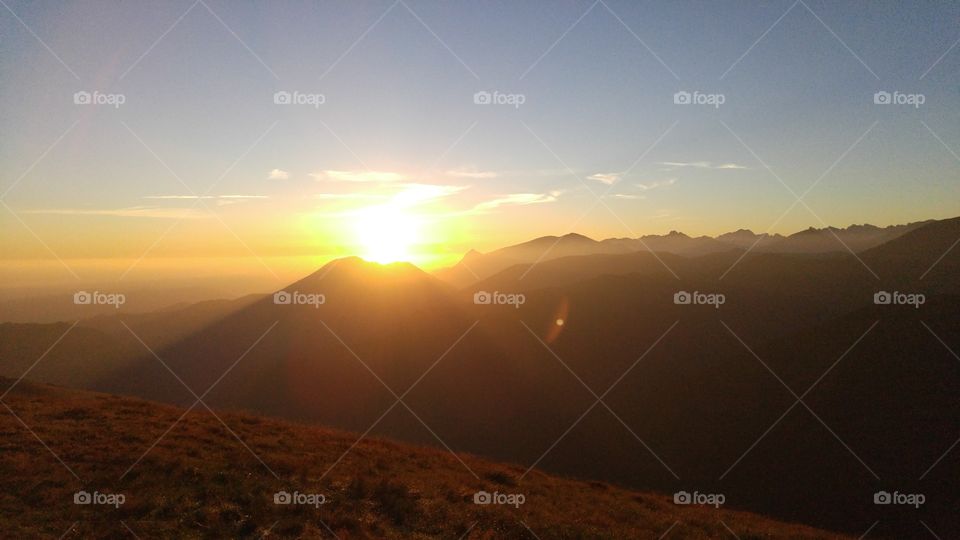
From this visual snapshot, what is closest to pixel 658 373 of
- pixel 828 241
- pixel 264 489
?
pixel 264 489

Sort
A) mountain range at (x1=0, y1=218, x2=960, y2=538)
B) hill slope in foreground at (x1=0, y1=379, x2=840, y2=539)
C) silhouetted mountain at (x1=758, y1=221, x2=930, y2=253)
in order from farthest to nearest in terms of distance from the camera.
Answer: silhouetted mountain at (x1=758, y1=221, x2=930, y2=253) → mountain range at (x1=0, y1=218, x2=960, y2=538) → hill slope in foreground at (x1=0, y1=379, x2=840, y2=539)

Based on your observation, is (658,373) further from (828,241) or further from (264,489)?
(828,241)

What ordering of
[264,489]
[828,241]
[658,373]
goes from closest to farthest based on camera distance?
[264,489] → [658,373] → [828,241]

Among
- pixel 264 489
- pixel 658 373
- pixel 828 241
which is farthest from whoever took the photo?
pixel 828 241

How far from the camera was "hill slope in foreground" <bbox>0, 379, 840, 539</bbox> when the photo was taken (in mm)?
11953

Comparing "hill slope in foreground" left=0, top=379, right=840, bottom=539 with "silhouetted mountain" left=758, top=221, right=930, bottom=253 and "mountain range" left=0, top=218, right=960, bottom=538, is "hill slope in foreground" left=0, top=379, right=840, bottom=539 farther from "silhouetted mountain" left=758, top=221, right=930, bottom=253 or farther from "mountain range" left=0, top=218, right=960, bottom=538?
"silhouetted mountain" left=758, top=221, right=930, bottom=253

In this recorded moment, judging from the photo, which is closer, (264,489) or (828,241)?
(264,489)

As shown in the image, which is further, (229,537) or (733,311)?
(733,311)

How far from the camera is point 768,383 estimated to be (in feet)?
242

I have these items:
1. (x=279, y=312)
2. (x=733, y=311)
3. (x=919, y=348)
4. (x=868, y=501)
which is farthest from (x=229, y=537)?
(x=279, y=312)

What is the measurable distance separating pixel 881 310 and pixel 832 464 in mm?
44217

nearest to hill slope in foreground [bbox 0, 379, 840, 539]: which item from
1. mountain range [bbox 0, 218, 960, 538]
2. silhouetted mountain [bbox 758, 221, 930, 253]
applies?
mountain range [bbox 0, 218, 960, 538]

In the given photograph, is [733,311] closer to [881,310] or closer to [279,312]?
[881,310]

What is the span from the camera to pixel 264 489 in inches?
549
